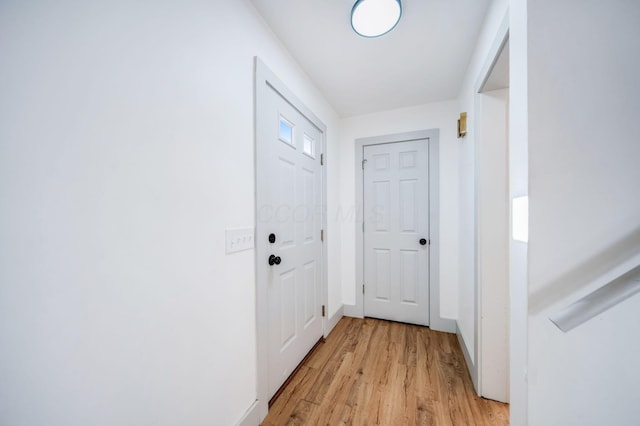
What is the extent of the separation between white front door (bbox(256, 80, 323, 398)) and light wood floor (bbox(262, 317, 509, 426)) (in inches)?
7.1

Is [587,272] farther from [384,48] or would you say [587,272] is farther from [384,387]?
[384,48]

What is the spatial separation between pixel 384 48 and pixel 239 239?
5.49 feet

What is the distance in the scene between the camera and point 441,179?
2414 mm

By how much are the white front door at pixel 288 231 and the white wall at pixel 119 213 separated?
0.27m

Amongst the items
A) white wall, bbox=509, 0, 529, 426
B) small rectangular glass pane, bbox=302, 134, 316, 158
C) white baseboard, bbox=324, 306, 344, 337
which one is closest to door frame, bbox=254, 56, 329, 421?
small rectangular glass pane, bbox=302, 134, 316, 158

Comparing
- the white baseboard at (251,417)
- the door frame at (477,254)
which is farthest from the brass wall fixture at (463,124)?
the white baseboard at (251,417)

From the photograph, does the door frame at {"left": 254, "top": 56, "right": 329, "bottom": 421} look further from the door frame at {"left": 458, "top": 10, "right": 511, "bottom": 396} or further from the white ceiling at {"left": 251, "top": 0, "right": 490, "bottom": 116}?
the door frame at {"left": 458, "top": 10, "right": 511, "bottom": 396}

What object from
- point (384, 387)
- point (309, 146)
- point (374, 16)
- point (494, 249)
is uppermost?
point (374, 16)

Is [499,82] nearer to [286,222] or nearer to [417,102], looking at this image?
[417,102]

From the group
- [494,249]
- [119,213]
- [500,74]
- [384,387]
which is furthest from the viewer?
[384,387]

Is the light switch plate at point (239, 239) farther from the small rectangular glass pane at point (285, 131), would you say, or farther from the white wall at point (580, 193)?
the white wall at point (580, 193)

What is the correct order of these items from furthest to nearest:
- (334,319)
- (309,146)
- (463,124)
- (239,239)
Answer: (334,319), (309,146), (463,124), (239,239)

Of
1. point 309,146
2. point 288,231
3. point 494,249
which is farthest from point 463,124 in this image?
point 288,231

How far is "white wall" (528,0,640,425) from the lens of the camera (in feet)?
2.27
